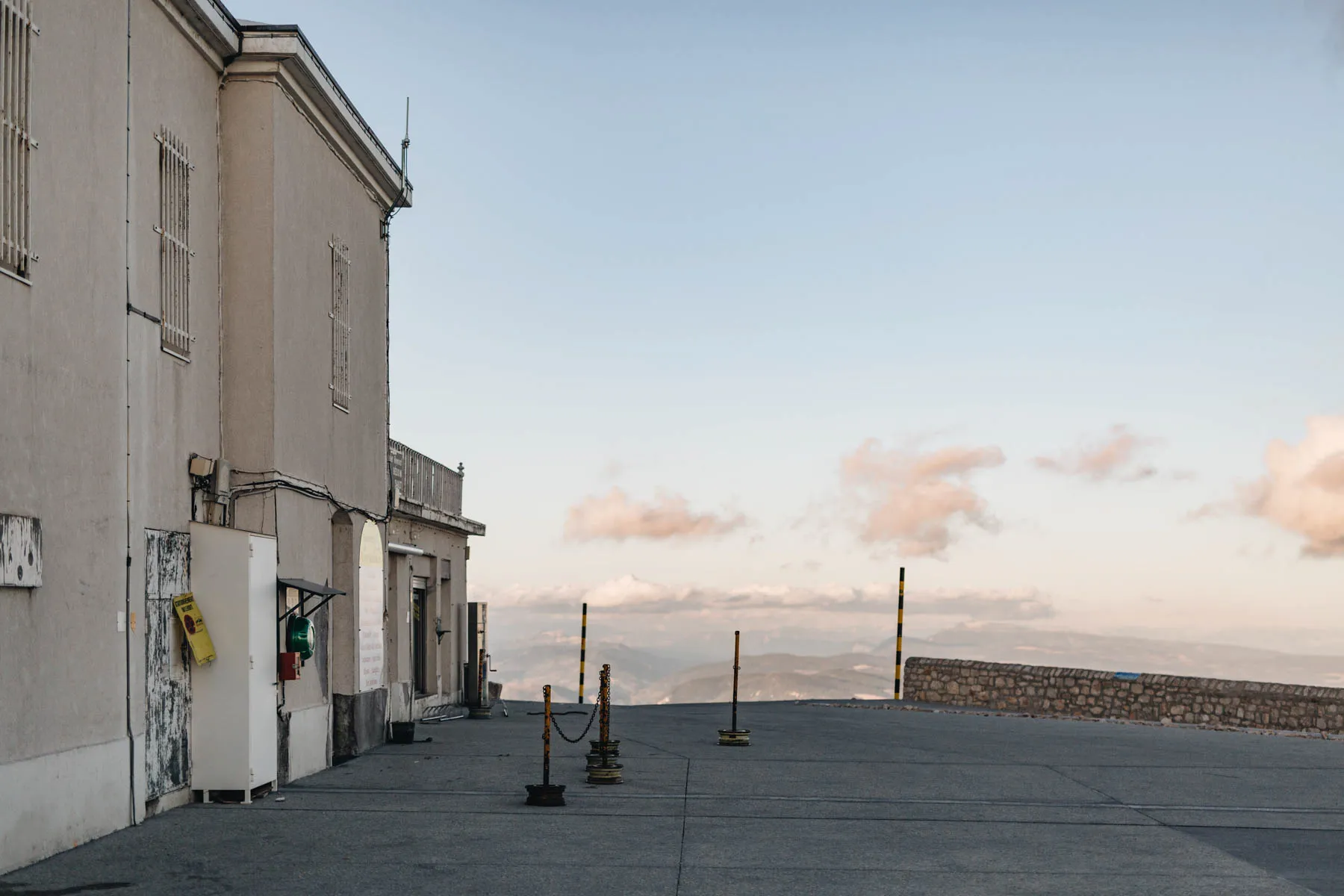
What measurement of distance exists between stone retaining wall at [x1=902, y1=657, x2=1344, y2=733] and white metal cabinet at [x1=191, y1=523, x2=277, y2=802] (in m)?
17.0

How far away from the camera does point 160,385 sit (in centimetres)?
1331

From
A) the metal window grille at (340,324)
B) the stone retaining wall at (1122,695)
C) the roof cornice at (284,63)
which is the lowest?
the stone retaining wall at (1122,695)

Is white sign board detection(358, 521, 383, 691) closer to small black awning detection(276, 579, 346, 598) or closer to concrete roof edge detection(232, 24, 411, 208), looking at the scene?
small black awning detection(276, 579, 346, 598)

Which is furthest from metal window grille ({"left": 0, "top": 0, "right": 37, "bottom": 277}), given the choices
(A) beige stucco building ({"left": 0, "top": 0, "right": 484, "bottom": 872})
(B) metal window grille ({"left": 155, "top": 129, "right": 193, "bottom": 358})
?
(B) metal window grille ({"left": 155, "top": 129, "right": 193, "bottom": 358})

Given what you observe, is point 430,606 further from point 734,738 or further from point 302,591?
point 302,591

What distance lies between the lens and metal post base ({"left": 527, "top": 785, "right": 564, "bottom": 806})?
13.5 m

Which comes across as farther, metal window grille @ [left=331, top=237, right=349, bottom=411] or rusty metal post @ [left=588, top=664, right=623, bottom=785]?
metal window grille @ [left=331, top=237, right=349, bottom=411]

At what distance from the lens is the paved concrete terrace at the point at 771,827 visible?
9984 mm

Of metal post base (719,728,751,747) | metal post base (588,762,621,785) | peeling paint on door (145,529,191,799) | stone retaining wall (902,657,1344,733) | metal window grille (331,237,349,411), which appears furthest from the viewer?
stone retaining wall (902,657,1344,733)

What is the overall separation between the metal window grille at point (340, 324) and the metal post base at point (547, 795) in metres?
6.58

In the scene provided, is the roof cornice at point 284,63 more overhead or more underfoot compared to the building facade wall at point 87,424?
more overhead

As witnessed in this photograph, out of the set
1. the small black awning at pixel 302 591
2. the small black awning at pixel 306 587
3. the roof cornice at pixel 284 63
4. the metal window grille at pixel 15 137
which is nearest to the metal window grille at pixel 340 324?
the roof cornice at pixel 284 63

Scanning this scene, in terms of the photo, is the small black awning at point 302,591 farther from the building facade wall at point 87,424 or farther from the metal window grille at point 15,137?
the metal window grille at point 15,137

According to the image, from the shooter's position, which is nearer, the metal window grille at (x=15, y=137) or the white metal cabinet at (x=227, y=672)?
the metal window grille at (x=15, y=137)
